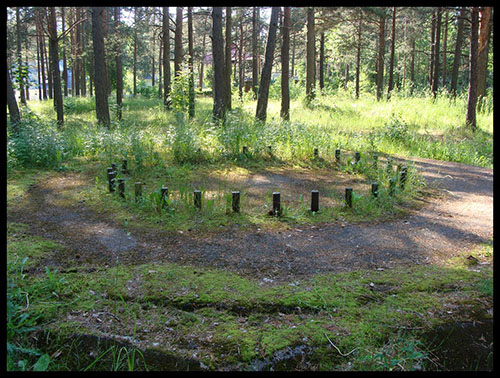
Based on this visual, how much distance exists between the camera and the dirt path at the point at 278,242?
4.82 metres

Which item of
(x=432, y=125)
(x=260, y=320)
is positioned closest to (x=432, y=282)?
(x=260, y=320)

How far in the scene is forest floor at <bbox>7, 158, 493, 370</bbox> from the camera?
4.75 metres

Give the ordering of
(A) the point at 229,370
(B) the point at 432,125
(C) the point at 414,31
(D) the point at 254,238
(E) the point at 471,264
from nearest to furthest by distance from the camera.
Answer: (A) the point at 229,370 → (E) the point at 471,264 → (D) the point at 254,238 → (B) the point at 432,125 → (C) the point at 414,31

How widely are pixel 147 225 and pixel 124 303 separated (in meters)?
2.42

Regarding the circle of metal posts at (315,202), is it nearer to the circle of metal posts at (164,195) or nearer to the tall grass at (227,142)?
the circle of metal posts at (164,195)

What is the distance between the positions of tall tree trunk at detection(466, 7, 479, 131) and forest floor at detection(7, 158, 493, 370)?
26.5 feet

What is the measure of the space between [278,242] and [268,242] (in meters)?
0.14

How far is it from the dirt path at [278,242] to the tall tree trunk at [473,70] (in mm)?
8238

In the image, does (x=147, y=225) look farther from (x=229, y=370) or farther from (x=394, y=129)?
(x=394, y=129)

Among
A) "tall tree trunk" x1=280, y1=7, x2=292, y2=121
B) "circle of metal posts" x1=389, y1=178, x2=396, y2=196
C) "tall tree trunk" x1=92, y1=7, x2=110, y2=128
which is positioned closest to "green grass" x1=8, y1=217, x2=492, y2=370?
"circle of metal posts" x1=389, y1=178, x2=396, y2=196

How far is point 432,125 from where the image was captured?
1558 cm

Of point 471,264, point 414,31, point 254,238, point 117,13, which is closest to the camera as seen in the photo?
point 471,264

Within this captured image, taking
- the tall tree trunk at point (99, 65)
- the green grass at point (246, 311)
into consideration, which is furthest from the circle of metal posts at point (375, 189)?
the tall tree trunk at point (99, 65)

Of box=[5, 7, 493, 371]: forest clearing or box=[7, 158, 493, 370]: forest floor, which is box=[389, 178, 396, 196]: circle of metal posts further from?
box=[7, 158, 493, 370]: forest floor
